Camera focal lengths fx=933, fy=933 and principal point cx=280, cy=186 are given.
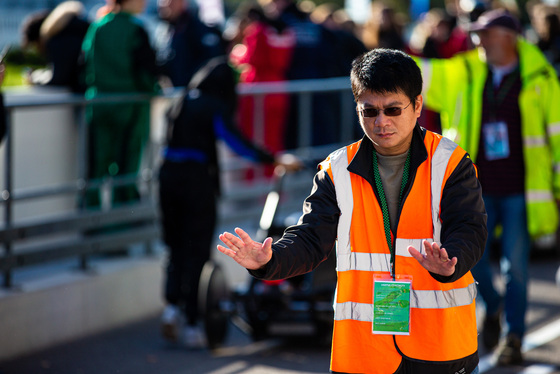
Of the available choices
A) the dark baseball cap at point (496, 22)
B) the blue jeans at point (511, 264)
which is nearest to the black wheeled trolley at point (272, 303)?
the blue jeans at point (511, 264)

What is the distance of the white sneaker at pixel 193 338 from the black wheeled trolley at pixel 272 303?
0.59 feet

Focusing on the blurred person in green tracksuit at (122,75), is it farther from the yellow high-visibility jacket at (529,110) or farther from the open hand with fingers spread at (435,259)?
the open hand with fingers spread at (435,259)

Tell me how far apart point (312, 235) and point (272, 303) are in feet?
11.0

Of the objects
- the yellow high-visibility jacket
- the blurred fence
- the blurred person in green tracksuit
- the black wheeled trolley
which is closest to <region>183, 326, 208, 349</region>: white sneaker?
the black wheeled trolley

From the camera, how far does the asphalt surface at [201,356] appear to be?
6.55m

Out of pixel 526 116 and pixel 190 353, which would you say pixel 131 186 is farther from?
pixel 526 116

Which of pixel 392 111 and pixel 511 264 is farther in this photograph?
pixel 511 264

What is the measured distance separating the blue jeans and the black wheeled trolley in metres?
1.11

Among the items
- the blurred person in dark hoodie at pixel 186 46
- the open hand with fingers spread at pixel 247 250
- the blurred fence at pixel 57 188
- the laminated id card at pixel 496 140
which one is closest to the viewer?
the open hand with fingers spread at pixel 247 250

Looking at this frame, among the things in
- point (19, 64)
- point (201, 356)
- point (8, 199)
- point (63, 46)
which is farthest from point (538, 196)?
point (19, 64)

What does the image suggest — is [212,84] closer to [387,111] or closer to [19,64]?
[387,111]

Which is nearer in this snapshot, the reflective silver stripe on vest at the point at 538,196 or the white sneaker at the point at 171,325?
the reflective silver stripe on vest at the point at 538,196

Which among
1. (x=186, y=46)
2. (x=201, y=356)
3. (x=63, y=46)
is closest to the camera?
(x=201, y=356)

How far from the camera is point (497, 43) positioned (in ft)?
21.3
